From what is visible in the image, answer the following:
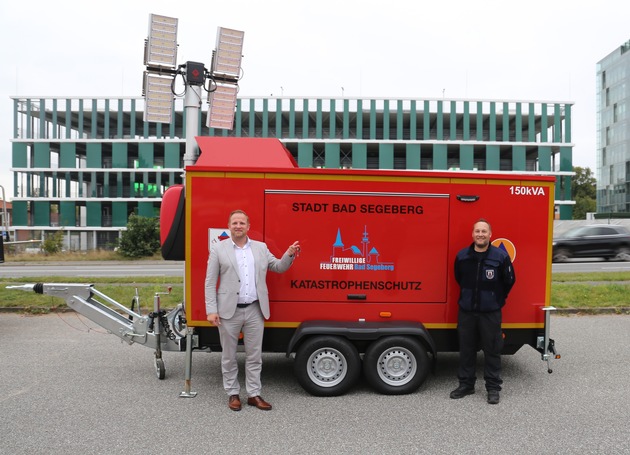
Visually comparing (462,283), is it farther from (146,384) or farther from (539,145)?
(539,145)

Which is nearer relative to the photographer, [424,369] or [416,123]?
[424,369]

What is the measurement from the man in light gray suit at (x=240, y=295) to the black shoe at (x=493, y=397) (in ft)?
7.38

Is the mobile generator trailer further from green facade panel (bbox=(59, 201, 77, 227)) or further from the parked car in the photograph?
green facade panel (bbox=(59, 201, 77, 227))

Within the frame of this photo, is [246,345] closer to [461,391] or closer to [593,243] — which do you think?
[461,391]

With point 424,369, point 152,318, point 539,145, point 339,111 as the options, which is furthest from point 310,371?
point 539,145

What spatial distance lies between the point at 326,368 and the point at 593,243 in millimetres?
17615

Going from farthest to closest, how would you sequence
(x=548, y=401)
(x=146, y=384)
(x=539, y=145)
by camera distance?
A: (x=539, y=145)
(x=146, y=384)
(x=548, y=401)

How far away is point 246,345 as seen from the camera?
4.55 meters

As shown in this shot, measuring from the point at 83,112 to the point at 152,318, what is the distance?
51128 mm

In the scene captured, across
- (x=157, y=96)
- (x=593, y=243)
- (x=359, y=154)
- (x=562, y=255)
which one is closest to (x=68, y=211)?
(x=359, y=154)

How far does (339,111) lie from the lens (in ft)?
160

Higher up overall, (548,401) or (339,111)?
(339,111)

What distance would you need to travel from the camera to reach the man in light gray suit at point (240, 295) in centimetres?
440

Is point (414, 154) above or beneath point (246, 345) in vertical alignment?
above
